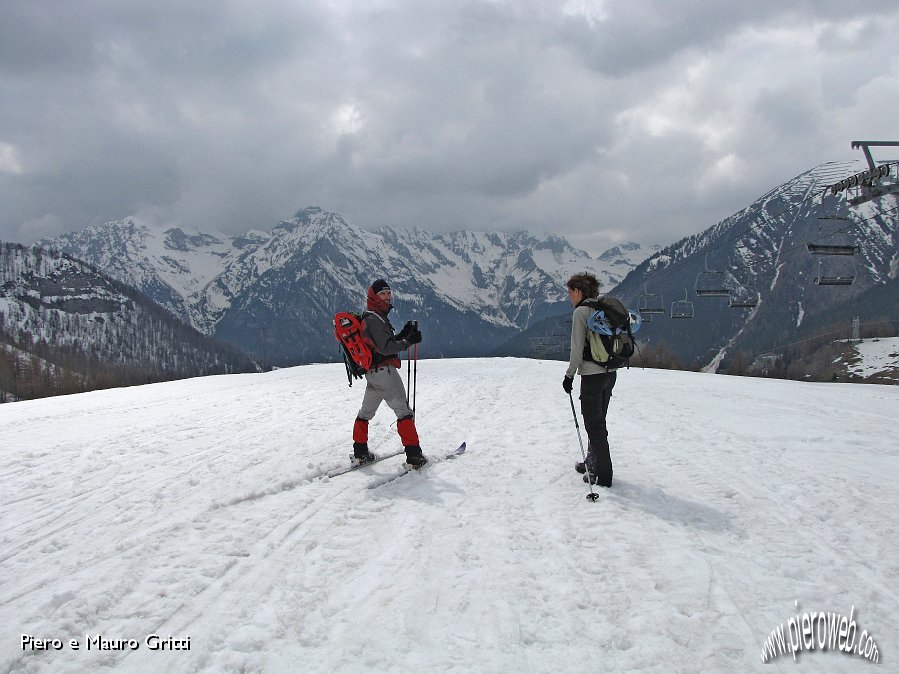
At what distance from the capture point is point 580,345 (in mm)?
7000

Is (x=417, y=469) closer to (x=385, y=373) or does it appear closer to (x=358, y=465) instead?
(x=358, y=465)

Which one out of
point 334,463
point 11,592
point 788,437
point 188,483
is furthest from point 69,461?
point 788,437

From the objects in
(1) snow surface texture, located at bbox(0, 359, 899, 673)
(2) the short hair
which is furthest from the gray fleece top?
(1) snow surface texture, located at bbox(0, 359, 899, 673)

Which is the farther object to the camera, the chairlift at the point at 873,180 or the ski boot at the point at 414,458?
the chairlift at the point at 873,180

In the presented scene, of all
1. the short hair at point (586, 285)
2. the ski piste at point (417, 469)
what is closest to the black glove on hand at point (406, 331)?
the ski piste at point (417, 469)

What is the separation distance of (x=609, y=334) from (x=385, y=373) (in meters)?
3.28

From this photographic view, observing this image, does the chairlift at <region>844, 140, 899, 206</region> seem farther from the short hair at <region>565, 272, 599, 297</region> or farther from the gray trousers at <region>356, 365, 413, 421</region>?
the gray trousers at <region>356, 365, 413, 421</region>

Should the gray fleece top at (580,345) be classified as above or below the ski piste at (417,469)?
above

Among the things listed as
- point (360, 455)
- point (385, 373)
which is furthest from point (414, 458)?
point (385, 373)

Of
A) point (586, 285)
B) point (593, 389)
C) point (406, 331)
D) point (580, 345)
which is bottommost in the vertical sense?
point (593, 389)

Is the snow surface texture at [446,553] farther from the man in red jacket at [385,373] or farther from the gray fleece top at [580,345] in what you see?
the gray fleece top at [580,345]

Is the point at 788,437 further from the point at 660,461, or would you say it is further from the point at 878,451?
the point at 660,461

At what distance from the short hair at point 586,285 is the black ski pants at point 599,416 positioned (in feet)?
3.83

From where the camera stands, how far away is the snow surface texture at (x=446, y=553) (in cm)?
359
